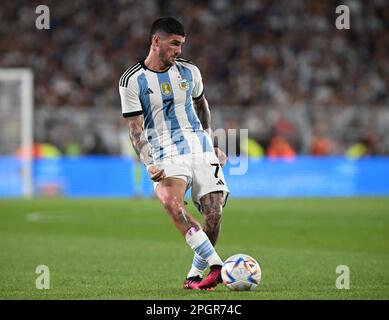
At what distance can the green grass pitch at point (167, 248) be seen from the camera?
800 centimetres

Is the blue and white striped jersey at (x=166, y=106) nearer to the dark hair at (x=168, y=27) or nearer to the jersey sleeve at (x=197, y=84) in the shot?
the jersey sleeve at (x=197, y=84)

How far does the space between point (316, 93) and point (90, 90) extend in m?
7.31

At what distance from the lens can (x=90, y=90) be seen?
92.0ft

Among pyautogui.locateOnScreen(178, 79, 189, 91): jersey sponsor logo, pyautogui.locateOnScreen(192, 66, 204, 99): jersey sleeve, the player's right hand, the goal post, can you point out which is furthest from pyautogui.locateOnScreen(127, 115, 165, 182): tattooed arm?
the goal post

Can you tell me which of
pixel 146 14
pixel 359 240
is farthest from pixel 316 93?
pixel 359 240

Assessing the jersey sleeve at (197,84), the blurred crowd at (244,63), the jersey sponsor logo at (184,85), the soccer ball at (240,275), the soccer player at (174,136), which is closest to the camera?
the soccer ball at (240,275)

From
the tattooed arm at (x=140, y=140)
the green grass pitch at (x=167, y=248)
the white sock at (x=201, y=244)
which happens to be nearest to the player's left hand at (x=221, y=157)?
the tattooed arm at (x=140, y=140)

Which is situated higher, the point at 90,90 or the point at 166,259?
the point at 90,90

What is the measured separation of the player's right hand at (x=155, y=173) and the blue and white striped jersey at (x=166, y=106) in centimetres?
31

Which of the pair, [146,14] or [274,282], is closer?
[274,282]

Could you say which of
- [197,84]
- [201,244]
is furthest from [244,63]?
[201,244]

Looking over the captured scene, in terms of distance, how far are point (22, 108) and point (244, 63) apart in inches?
322

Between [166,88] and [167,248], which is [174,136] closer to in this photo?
[166,88]

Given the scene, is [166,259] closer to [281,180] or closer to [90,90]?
[281,180]
